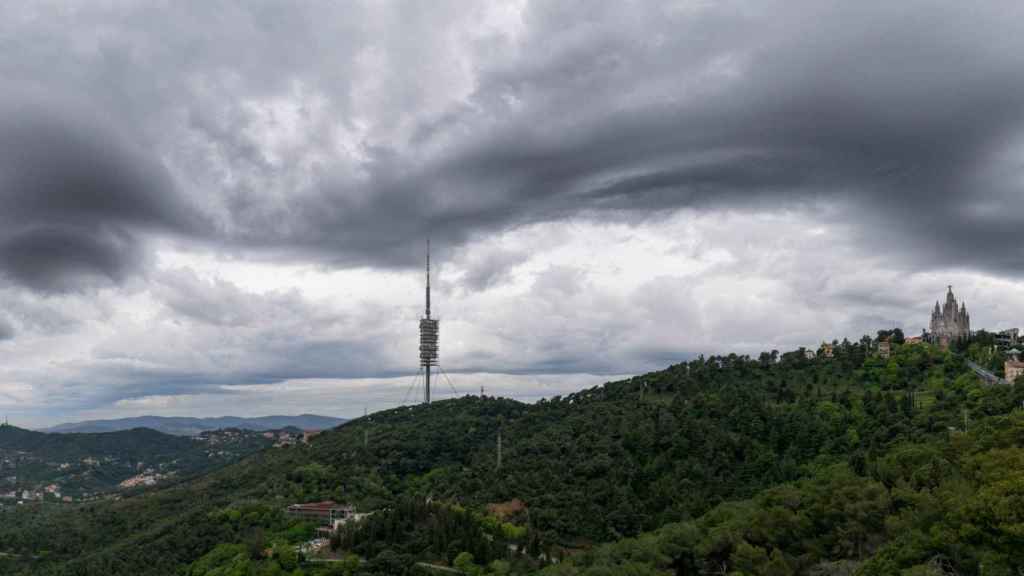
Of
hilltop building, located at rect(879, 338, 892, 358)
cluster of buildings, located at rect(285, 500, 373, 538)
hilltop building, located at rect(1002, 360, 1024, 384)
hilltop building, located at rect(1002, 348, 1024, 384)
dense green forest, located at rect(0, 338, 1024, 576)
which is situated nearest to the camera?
dense green forest, located at rect(0, 338, 1024, 576)

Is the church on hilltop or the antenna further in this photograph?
the church on hilltop

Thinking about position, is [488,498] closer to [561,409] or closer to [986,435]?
[561,409]

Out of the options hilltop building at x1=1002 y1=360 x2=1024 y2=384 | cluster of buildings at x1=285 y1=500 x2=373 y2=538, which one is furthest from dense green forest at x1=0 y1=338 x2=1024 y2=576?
hilltop building at x1=1002 y1=360 x2=1024 y2=384

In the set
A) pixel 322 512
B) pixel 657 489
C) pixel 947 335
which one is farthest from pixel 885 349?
pixel 322 512

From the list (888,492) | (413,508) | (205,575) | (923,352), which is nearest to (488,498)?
(413,508)

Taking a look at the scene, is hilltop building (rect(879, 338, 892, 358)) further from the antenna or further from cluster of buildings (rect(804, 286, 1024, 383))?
the antenna

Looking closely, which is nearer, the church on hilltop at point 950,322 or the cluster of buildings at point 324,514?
the cluster of buildings at point 324,514

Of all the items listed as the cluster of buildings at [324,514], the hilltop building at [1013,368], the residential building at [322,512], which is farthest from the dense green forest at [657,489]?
the hilltop building at [1013,368]

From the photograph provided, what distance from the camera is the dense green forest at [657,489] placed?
150ft

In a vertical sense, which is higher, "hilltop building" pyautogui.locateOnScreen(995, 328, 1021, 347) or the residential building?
"hilltop building" pyautogui.locateOnScreen(995, 328, 1021, 347)

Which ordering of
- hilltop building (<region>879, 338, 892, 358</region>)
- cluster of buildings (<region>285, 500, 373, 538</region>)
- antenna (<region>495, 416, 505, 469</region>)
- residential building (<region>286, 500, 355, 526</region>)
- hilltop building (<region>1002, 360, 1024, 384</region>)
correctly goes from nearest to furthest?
1. cluster of buildings (<region>285, 500, 373, 538</region>)
2. residential building (<region>286, 500, 355, 526</region>)
3. hilltop building (<region>1002, 360, 1024, 384</region>)
4. antenna (<region>495, 416, 505, 469</region>)
5. hilltop building (<region>879, 338, 892, 358</region>)

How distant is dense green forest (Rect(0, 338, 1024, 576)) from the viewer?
45812mm

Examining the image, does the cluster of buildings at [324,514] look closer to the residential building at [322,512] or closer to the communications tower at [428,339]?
the residential building at [322,512]

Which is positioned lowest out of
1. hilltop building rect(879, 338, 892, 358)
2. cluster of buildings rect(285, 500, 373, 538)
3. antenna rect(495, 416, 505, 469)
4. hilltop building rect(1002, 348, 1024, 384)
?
cluster of buildings rect(285, 500, 373, 538)
